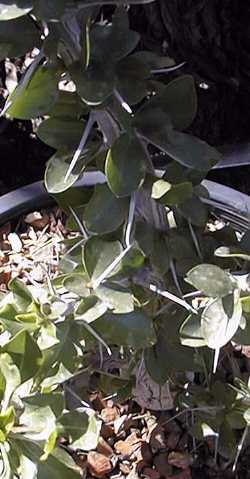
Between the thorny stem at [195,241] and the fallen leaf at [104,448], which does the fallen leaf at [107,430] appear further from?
the thorny stem at [195,241]

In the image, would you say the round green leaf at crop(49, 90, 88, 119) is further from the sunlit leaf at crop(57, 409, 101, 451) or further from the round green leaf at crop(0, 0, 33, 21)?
the sunlit leaf at crop(57, 409, 101, 451)

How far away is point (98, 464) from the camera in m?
1.10

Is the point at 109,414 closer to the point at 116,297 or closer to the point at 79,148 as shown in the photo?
the point at 116,297

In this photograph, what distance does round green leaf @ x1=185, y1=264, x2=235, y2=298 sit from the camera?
2.39ft

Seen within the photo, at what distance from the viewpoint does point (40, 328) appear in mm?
736

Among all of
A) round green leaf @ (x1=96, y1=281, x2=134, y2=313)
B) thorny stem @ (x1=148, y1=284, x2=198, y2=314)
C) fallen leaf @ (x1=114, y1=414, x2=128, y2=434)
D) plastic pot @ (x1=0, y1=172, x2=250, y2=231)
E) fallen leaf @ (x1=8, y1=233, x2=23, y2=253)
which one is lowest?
fallen leaf @ (x1=114, y1=414, x2=128, y2=434)

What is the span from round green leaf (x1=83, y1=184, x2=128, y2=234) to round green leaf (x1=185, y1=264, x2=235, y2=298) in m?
0.08

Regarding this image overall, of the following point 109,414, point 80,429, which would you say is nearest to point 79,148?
point 80,429

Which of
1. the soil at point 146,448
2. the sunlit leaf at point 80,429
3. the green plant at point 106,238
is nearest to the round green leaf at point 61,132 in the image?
the green plant at point 106,238

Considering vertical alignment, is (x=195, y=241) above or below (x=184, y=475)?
above

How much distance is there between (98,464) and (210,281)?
460mm

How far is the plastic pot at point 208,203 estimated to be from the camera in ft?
3.49

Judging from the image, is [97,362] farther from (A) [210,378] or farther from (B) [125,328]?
(B) [125,328]

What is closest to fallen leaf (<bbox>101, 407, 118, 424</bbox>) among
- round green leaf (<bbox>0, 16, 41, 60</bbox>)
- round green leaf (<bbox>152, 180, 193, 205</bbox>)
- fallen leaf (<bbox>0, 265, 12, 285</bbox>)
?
fallen leaf (<bbox>0, 265, 12, 285</bbox>)
